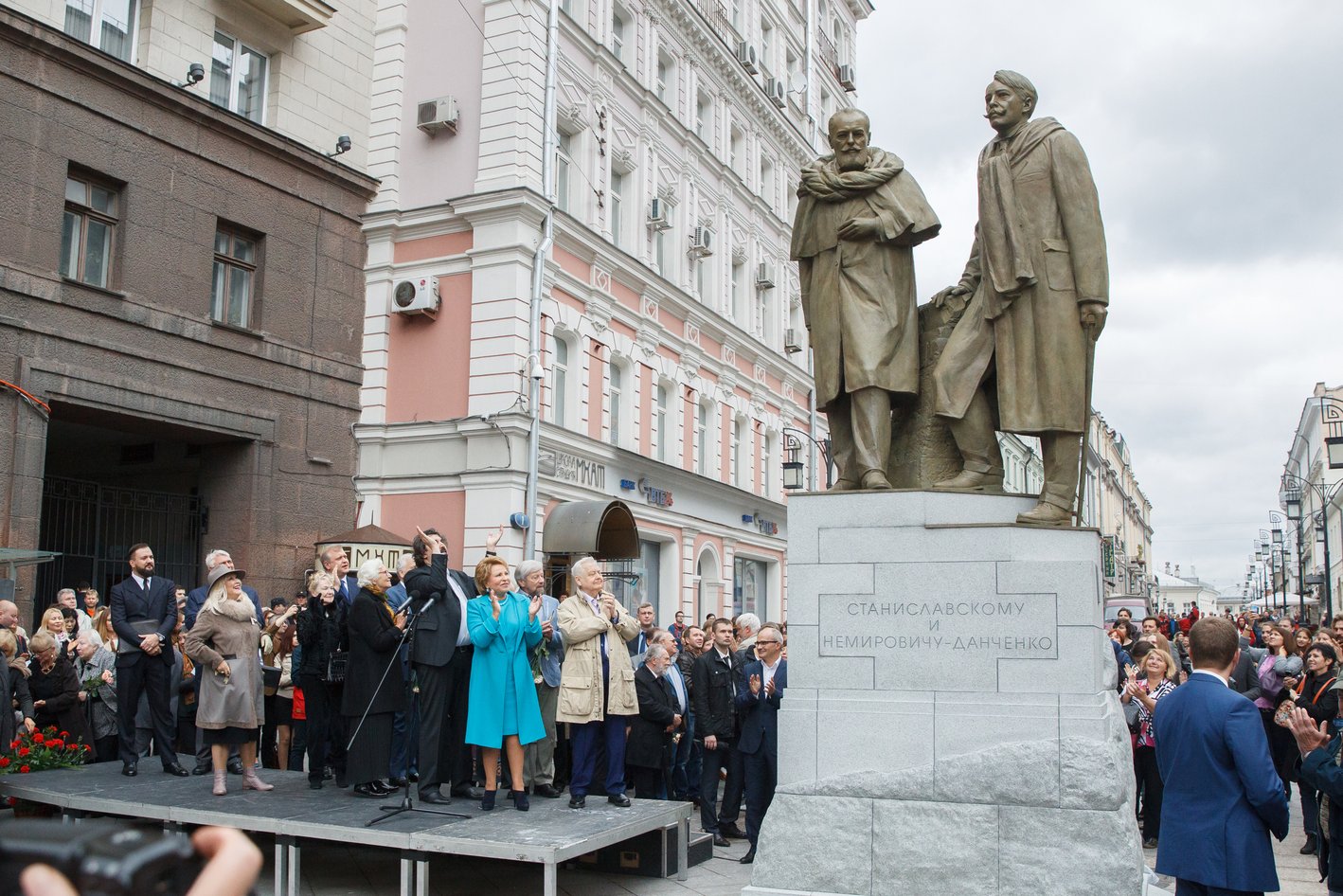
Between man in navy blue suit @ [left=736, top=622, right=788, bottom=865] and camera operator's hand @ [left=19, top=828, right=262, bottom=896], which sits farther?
man in navy blue suit @ [left=736, top=622, right=788, bottom=865]

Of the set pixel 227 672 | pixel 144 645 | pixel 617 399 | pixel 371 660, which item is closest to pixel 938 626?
pixel 371 660

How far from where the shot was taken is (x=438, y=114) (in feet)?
69.4

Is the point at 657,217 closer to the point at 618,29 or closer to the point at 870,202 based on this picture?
the point at 618,29

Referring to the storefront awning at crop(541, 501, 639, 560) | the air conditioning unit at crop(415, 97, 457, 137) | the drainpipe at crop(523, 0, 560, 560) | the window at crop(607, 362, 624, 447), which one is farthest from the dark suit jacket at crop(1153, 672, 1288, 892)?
the window at crop(607, 362, 624, 447)

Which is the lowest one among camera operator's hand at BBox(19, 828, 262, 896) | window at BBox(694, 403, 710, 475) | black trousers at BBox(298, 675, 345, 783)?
black trousers at BBox(298, 675, 345, 783)

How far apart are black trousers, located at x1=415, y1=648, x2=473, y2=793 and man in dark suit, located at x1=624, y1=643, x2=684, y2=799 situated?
133 cm

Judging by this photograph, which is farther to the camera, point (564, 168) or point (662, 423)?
point (662, 423)

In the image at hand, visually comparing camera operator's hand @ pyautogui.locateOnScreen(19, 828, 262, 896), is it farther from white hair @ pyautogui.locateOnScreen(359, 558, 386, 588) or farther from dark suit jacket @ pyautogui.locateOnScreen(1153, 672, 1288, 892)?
white hair @ pyautogui.locateOnScreen(359, 558, 386, 588)

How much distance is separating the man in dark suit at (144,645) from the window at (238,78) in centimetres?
1088

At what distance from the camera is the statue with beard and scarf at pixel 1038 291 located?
6.83 metres

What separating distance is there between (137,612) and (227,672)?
151 cm

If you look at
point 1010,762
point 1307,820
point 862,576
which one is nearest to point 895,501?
point 862,576

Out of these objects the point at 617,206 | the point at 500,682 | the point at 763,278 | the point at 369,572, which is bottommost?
the point at 500,682

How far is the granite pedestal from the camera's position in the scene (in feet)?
19.9
